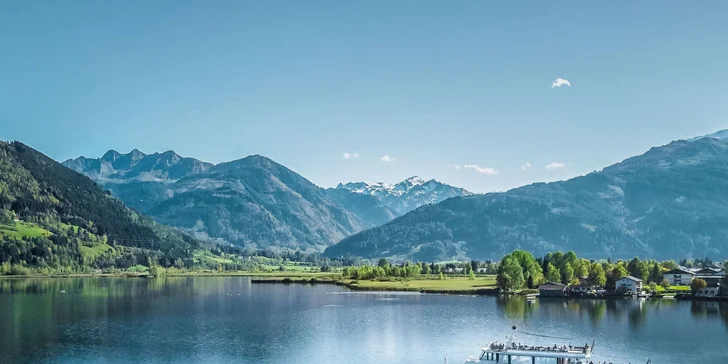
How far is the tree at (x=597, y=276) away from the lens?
623 ft

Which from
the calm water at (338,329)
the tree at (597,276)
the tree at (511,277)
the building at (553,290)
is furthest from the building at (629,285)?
the tree at (511,277)

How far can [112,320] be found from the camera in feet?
427

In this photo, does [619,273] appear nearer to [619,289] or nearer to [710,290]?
[619,289]

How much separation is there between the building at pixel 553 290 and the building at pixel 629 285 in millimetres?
14276

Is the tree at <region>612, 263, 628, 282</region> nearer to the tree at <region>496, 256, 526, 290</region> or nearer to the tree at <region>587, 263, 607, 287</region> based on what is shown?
the tree at <region>587, 263, 607, 287</region>

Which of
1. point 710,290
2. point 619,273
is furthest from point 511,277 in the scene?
point 710,290

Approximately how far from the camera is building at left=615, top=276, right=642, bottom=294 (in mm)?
183625

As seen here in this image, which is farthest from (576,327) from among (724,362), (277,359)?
(277,359)

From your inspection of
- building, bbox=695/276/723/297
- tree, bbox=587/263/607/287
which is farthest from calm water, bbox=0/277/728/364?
tree, bbox=587/263/607/287

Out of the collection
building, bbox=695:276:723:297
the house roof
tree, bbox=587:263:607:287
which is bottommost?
building, bbox=695:276:723:297

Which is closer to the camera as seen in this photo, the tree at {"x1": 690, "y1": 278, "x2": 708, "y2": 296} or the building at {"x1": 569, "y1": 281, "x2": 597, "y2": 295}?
the tree at {"x1": 690, "y1": 278, "x2": 708, "y2": 296}

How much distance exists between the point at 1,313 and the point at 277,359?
253 ft

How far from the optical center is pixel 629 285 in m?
184

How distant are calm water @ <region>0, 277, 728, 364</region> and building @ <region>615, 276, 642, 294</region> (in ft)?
46.4
